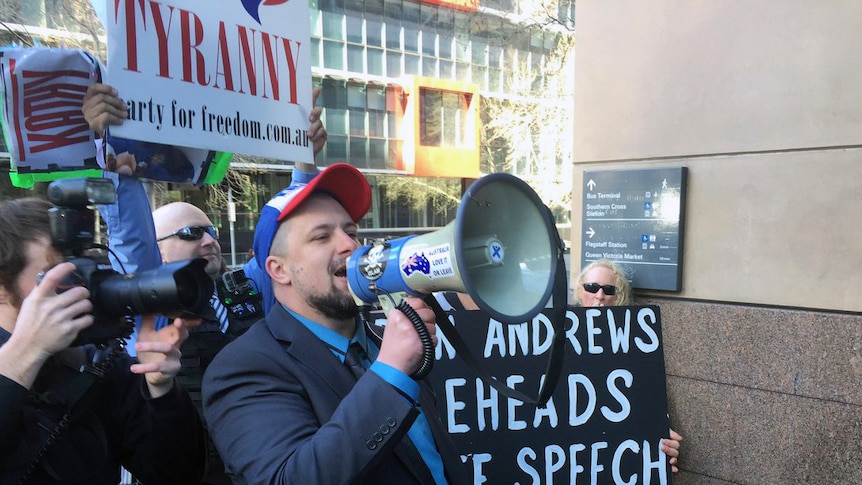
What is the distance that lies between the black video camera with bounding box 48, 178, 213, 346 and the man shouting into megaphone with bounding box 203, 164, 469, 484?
229 millimetres

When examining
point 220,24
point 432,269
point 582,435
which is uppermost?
point 220,24

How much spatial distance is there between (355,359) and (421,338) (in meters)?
0.37

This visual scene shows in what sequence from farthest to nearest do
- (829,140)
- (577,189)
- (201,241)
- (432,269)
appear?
1. (577,189)
2. (201,241)
3. (829,140)
4. (432,269)

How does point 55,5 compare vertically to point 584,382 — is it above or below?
above

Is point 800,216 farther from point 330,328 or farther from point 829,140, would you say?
point 330,328

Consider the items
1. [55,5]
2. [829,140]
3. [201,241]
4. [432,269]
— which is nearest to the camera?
[432,269]

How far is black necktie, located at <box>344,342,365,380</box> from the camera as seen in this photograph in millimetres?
1563

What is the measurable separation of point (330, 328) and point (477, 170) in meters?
27.3

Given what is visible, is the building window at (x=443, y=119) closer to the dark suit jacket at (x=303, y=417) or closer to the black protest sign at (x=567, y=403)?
the black protest sign at (x=567, y=403)

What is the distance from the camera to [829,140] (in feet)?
9.19

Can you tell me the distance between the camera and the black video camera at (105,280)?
50.4 inches

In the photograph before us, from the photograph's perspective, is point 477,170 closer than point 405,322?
No

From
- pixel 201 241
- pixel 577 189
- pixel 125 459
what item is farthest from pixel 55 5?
pixel 125 459

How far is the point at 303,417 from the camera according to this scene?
133cm
